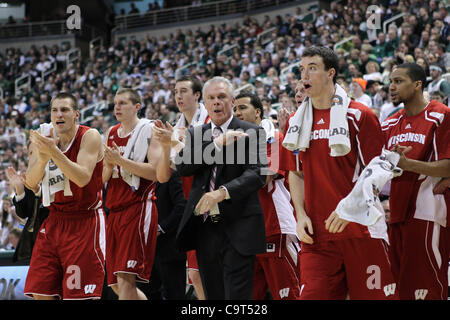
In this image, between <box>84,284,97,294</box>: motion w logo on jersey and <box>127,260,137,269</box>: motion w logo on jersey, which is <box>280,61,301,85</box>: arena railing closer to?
<box>127,260,137,269</box>: motion w logo on jersey

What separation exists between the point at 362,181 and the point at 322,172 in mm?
401

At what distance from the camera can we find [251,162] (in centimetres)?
429

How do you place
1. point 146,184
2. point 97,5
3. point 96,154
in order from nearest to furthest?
point 96,154
point 146,184
point 97,5

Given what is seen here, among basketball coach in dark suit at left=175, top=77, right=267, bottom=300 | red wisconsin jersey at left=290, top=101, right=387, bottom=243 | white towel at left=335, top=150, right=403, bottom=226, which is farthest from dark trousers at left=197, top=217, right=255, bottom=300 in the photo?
white towel at left=335, top=150, right=403, bottom=226

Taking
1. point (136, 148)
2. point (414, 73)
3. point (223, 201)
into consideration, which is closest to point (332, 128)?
point (223, 201)

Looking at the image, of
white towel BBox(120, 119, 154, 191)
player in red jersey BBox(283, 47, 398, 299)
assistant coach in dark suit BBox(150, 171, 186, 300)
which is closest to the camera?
player in red jersey BBox(283, 47, 398, 299)

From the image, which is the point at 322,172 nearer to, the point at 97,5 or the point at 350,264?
the point at 350,264

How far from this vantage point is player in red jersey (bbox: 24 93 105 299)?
5211 millimetres

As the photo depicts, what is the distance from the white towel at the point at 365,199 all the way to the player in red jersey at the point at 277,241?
1336 mm

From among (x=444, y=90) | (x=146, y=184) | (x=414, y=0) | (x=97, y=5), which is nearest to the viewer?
(x=146, y=184)

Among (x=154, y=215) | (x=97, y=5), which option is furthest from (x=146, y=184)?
(x=97, y=5)

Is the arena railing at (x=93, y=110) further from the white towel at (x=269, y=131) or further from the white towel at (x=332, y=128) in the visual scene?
the white towel at (x=332, y=128)

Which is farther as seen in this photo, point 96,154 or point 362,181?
point 96,154
